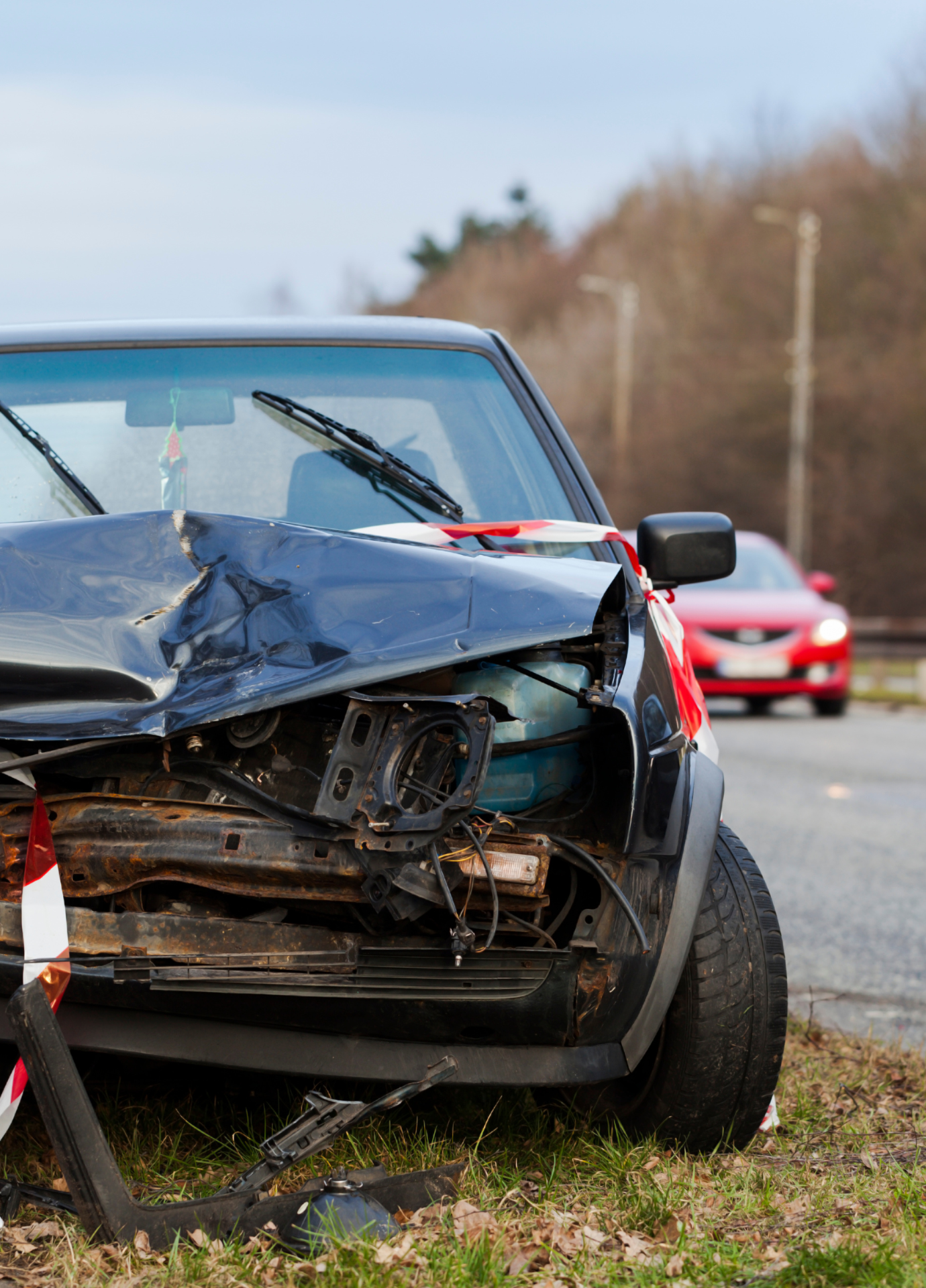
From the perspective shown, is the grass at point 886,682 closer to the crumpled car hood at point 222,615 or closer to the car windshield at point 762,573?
the car windshield at point 762,573

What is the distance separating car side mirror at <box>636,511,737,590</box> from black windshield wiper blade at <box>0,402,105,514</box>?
1.28 m

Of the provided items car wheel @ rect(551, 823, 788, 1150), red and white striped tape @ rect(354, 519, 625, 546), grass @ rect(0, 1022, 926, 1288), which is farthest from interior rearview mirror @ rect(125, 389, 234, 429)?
car wheel @ rect(551, 823, 788, 1150)

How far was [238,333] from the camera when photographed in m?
3.81

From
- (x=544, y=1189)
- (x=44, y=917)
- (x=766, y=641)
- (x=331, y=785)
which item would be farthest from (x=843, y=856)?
(x=766, y=641)

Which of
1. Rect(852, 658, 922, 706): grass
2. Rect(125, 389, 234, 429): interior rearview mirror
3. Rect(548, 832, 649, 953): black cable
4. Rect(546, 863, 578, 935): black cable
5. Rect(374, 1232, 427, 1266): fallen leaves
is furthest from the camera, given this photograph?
Rect(852, 658, 922, 706): grass

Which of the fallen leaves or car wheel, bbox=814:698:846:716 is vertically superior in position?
the fallen leaves

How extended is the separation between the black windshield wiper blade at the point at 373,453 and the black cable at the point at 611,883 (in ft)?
3.48

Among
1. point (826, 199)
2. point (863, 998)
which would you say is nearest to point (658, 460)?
point (826, 199)

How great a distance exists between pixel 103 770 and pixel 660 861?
3.26 ft

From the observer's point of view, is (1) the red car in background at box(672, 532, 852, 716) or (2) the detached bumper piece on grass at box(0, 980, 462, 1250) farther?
(1) the red car in background at box(672, 532, 852, 716)

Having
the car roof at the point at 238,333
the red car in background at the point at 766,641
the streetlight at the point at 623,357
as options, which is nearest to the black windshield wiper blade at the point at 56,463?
the car roof at the point at 238,333

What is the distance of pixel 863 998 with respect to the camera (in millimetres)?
4520

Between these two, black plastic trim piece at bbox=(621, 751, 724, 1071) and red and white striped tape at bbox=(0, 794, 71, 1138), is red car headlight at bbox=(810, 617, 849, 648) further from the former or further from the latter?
red and white striped tape at bbox=(0, 794, 71, 1138)

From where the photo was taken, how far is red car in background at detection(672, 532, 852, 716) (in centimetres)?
1424
